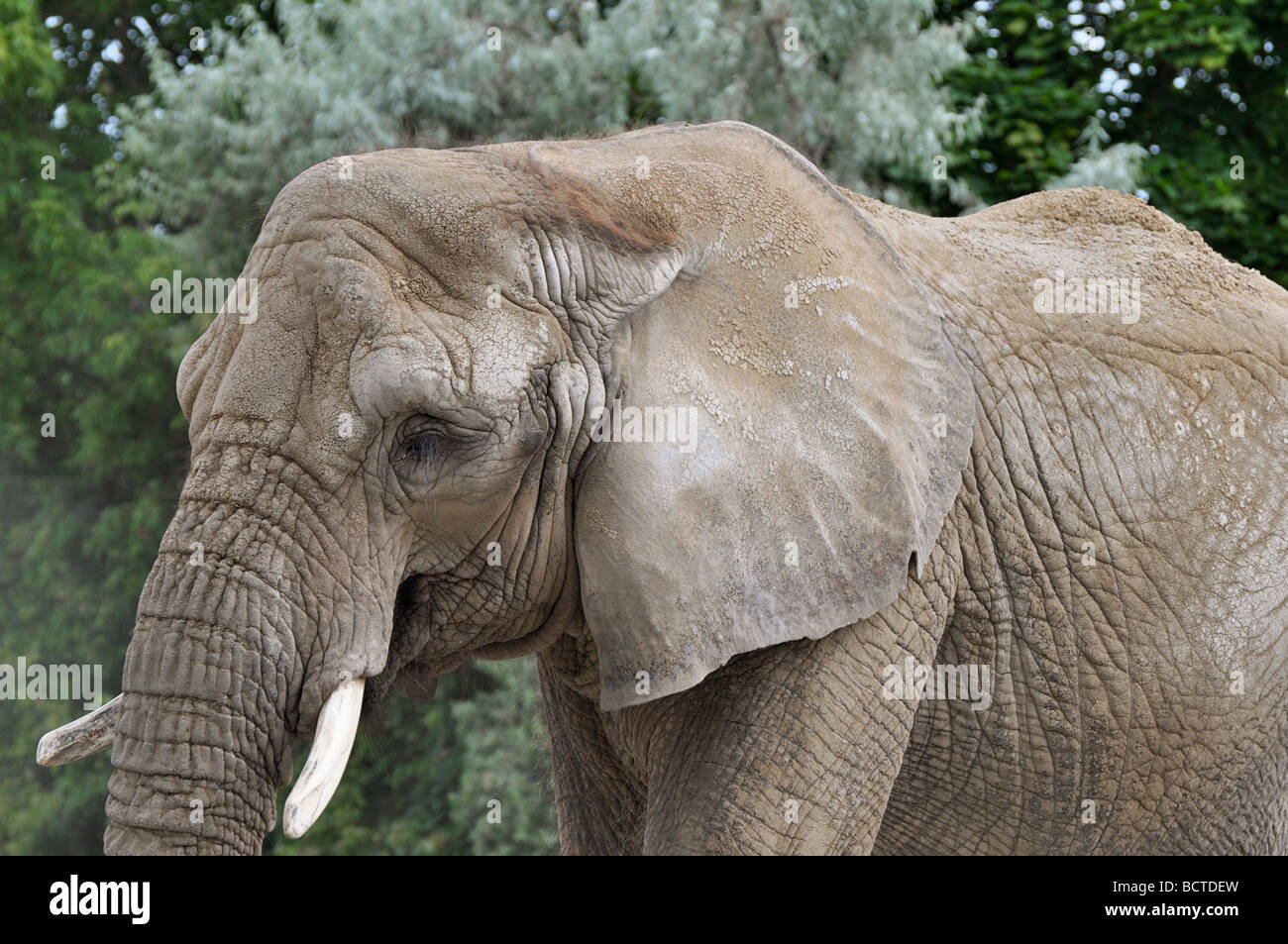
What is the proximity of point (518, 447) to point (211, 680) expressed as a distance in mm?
733

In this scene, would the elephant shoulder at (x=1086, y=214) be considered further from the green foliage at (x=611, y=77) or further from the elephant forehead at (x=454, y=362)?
the green foliage at (x=611, y=77)

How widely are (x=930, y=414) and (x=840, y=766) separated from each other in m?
0.81

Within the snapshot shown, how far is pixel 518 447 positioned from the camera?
2963 mm

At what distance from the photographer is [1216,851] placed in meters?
4.00

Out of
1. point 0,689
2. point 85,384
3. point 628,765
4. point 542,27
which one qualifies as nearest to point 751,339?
point 628,765

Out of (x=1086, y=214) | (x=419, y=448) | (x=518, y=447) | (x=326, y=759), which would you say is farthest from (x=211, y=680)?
(x=1086, y=214)

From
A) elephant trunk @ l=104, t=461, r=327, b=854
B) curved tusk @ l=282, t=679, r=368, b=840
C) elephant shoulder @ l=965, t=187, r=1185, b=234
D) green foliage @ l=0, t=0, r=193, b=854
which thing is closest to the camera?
curved tusk @ l=282, t=679, r=368, b=840

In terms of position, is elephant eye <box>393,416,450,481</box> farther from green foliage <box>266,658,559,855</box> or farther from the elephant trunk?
green foliage <box>266,658,559,855</box>

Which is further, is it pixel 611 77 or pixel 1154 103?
pixel 1154 103

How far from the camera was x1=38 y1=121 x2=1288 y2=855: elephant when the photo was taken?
2.86m

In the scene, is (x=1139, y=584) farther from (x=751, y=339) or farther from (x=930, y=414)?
(x=751, y=339)

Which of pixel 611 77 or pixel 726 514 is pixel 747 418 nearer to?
pixel 726 514

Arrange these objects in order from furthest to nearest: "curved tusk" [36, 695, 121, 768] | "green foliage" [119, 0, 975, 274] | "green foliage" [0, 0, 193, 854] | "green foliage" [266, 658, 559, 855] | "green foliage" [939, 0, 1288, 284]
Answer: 1. "green foliage" [0, 0, 193, 854]
2. "green foliage" [939, 0, 1288, 284]
3. "green foliage" [266, 658, 559, 855]
4. "green foliage" [119, 0, 975, 274]
5. "curved tusk" [36, 695, 121, 768]

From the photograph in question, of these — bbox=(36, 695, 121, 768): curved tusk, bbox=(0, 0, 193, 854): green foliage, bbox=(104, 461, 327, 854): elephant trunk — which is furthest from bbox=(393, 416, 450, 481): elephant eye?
bbox=(0, 0, 193, 854): green foliage
